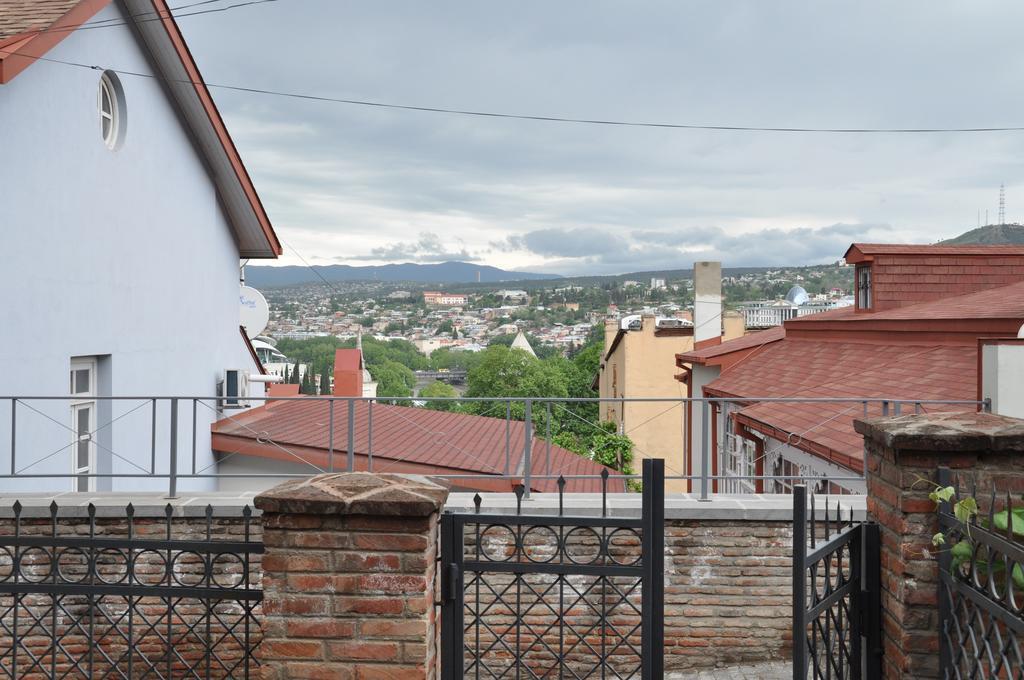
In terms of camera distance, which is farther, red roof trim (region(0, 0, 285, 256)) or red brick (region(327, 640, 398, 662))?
red roof trim (region(0, 0, 285, 256))

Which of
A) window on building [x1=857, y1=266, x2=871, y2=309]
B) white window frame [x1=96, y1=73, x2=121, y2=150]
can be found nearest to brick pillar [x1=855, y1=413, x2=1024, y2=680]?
white window frame [x1=96, y1=73, x2=121, y2=150]

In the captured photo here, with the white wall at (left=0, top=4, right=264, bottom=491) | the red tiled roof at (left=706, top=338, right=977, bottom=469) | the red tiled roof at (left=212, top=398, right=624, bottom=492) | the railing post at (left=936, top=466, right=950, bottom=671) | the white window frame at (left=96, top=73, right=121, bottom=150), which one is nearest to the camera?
the railing post at (left=936, top=466, right=950, bottom=671)

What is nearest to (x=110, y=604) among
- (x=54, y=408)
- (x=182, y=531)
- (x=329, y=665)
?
(x=182, y=531)

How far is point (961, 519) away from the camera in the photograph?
9.87 ft

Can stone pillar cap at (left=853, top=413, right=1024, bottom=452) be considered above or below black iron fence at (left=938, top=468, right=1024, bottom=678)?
above

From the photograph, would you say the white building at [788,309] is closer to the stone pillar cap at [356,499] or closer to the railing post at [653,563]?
the railing post at [653,563]

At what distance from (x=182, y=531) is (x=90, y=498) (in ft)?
2.93

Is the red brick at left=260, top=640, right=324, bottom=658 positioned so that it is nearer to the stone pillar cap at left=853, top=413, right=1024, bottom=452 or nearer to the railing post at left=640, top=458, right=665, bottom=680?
the railing post at left=640, top=458, right=665, bottom=680

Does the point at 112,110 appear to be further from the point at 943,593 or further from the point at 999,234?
the point at 999,234

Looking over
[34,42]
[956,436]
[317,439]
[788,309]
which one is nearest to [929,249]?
[317,439]

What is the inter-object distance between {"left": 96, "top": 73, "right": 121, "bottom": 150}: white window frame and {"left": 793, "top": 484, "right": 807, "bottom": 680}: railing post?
983cm

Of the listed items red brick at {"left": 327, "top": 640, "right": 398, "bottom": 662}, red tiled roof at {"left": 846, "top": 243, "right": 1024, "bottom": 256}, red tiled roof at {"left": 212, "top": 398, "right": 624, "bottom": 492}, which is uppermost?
red tiled roof at {"left": 846, "top": 243, "right": 1024, "bottom": 256}

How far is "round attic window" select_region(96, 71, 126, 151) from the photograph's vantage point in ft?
34.0

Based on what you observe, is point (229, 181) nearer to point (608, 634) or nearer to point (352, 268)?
point (608, 634)
